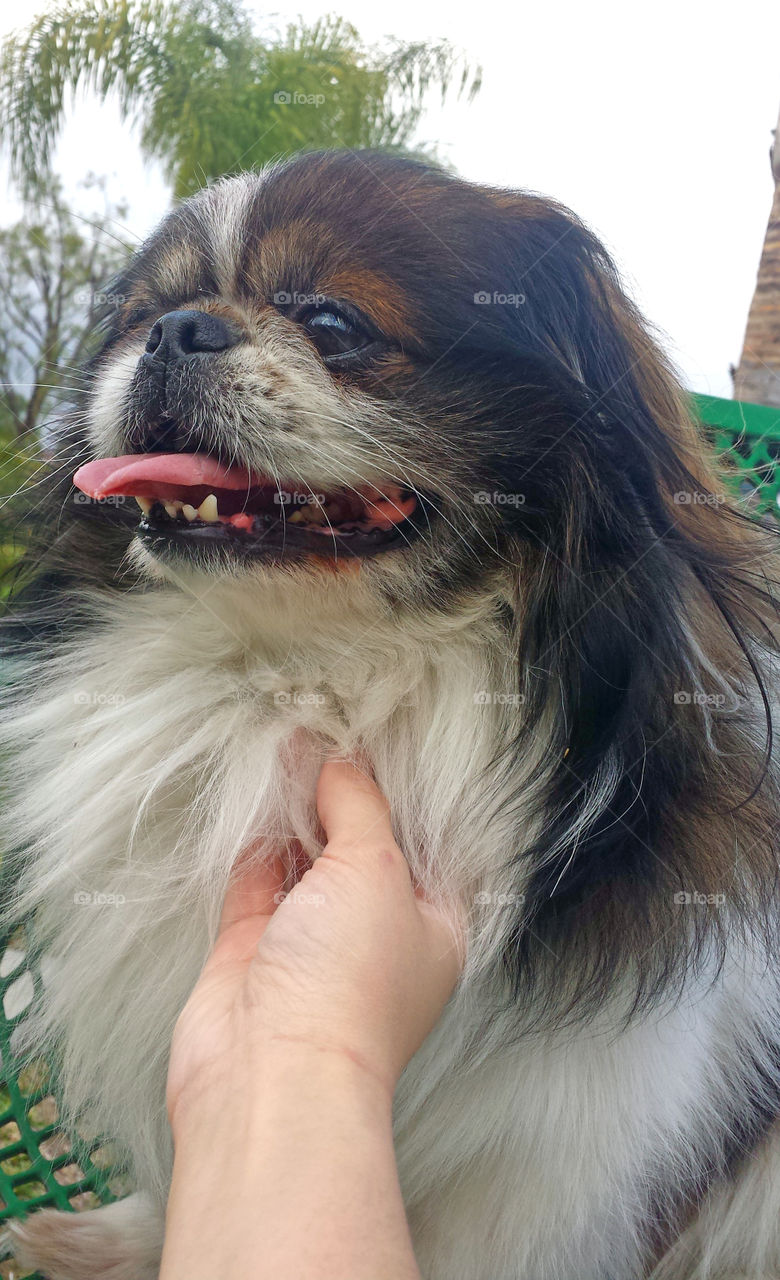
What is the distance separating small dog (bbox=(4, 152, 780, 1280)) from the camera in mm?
1392

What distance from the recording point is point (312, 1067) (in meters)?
1.01

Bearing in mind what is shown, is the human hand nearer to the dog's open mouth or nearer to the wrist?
the wrist

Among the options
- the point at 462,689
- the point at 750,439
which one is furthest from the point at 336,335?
the point at 750,439

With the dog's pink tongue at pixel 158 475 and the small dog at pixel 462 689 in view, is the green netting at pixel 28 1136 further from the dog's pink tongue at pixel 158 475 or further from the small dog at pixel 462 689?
the dog's pink tongue at pixel 158 475

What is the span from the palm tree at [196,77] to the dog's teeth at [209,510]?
15.0 ft

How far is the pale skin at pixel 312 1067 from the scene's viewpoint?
2.89 ft

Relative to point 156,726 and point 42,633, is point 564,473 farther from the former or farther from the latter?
point 42,633

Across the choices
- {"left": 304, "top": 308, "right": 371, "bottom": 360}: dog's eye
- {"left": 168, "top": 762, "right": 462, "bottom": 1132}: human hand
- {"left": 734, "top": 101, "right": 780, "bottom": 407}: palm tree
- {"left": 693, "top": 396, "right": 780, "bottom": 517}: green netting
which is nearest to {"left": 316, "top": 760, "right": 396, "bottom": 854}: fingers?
{"left": 168, "top": 762, "right": 462, "bottom": 1132}: human hand

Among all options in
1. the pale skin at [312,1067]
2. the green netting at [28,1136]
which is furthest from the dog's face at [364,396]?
the green netting at [28,1136]

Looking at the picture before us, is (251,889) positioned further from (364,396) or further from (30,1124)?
(30,1124)

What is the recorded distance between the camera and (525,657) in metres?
1.43

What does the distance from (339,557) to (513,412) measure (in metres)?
0.34

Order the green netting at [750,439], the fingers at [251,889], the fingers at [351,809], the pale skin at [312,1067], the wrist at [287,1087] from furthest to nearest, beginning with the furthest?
1. the green netting at [750,439]
2. the fingers at [251,889]
3. the fingers at [351,809]
4. the wrist at [287,1087]
5. the pale skin at [312,1067]

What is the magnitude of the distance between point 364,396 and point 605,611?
470 mm
